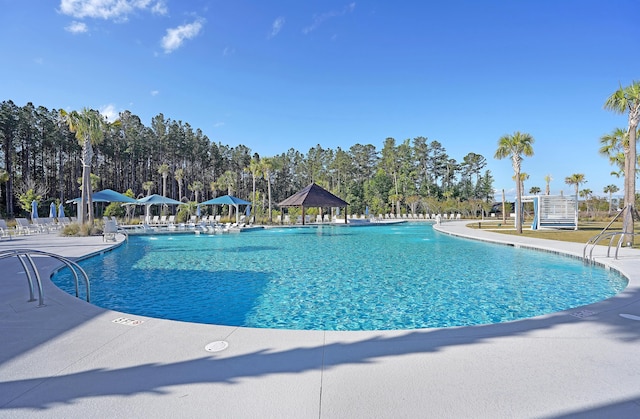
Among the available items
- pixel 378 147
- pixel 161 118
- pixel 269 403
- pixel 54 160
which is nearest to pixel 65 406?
pixel 269 403

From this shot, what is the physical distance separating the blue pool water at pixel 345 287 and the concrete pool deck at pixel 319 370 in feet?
5.02

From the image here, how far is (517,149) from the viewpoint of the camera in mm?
18672

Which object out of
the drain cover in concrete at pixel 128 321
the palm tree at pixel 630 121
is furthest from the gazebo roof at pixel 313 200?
the drain cover in concrete at pixel 128 321

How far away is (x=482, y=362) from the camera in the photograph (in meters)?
2.75

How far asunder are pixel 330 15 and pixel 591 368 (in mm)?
18357

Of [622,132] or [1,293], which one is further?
[622,132]

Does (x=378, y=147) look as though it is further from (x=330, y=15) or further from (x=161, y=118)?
(x=330, y=15)

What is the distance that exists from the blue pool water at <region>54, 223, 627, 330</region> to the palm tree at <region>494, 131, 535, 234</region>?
8631 millimetres

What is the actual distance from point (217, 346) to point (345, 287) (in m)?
4.07

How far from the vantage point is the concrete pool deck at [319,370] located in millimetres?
2129

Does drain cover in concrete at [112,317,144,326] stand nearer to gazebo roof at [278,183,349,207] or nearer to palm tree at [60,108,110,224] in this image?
palm tree at [60,108,110,224]

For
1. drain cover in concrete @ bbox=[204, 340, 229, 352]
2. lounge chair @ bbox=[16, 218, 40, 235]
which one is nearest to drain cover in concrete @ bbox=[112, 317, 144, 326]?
drain cover in concrete @ bbox=[204, 340, 229, 352]

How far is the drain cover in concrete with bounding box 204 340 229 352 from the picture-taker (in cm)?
303

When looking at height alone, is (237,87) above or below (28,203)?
above
